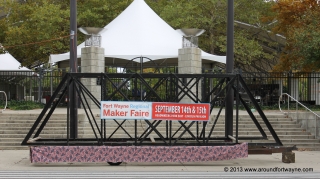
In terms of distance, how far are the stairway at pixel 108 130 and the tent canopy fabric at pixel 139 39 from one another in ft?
21.2

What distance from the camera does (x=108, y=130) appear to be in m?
20.1

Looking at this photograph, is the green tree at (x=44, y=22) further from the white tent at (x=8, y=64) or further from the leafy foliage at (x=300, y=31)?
the leafy foliage at (x=300, y=31)

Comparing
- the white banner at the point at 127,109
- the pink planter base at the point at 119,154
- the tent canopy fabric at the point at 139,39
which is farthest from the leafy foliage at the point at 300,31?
the white banner at the point at 127,109

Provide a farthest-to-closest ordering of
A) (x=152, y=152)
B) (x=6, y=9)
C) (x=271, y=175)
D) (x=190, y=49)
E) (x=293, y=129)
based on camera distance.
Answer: (x=6, y=9)
(x=190, y=49)
(x=293, y=129)
(x=152, y=152)
(x=271, y=175)

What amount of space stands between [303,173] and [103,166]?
5.03 metres

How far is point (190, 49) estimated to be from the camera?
76.9 feet

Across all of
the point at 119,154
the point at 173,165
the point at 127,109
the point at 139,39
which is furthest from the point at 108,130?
the point at 139,39

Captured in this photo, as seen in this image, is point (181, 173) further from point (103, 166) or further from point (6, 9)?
point (6, 9)

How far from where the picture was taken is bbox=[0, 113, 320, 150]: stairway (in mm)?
19266

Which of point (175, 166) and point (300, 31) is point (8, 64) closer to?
point (300, 31)

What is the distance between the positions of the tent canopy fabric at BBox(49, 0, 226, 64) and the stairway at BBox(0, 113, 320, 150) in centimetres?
645

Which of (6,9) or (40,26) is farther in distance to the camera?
(6,9)

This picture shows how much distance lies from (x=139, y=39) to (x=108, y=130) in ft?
27.6

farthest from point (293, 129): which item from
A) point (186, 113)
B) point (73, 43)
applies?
point (73, 43)
